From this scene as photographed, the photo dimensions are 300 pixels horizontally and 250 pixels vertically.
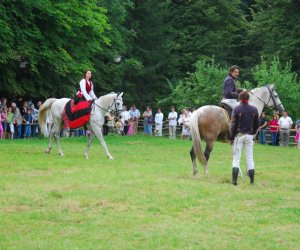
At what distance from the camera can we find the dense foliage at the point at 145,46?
34719 mm

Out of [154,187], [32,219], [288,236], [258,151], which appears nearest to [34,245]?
[32,219]

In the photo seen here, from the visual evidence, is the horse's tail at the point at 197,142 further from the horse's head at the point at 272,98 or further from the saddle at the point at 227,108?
the horse's head at the point at 272,98

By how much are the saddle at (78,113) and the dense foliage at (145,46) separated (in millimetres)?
11922

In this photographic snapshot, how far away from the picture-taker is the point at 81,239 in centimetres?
943

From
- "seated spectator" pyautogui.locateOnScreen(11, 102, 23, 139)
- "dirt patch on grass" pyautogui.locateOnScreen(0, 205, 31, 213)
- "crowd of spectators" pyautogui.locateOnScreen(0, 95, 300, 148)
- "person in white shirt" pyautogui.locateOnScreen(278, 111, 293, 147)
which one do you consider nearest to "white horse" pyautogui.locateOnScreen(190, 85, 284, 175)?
"dirt patch on grass" pyautogui.locateOnScreen(0, 205, 31, 213)

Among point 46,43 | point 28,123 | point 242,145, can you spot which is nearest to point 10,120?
point 28,123

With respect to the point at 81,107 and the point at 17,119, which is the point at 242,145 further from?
the point at 17,119

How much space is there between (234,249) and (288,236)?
1.28 m

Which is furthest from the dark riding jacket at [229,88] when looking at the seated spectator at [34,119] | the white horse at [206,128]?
the seated spectator at [34,119]

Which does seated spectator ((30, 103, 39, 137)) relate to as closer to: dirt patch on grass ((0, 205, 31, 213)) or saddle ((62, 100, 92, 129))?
saddle ((62, 100, 92, 129))

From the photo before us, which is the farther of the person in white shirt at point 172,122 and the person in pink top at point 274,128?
the person in white shirt at point 172,122

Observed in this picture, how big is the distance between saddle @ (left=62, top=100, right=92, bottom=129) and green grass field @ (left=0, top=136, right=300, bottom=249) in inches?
90.7

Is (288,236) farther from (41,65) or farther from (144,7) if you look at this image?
(144,7)

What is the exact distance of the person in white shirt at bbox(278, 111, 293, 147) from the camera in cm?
Answer: 3441
